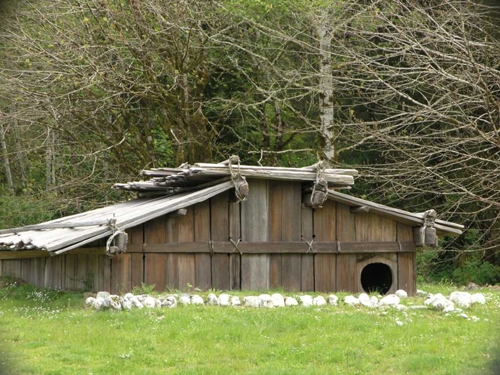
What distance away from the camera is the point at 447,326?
401 inches

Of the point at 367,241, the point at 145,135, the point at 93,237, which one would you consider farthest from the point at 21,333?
the point at 145,135

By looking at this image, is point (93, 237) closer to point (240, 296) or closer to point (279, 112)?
point (240, 296)

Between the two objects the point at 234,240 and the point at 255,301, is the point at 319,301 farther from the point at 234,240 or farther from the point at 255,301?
the point at 234,240

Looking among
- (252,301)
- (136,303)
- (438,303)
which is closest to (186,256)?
(252,301)

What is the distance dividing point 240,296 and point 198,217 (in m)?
2.27

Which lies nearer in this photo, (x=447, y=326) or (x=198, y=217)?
Result: (x=447, y=326)

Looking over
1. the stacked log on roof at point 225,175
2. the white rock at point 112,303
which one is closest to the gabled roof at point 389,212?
the stacked log on roof at point 225,175

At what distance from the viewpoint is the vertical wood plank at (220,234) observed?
14.6m

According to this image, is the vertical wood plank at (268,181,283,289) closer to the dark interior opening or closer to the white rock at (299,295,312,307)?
the white rock at (299,295,312,307)

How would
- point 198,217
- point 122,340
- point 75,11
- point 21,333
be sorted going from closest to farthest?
point 122,340 → point 21,333 → point 198,217 → point 75,11

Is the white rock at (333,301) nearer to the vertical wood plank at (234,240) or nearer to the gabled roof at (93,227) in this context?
the vertical wood plank at (234,240)

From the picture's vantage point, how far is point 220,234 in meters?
14.7

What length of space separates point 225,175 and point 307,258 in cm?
268

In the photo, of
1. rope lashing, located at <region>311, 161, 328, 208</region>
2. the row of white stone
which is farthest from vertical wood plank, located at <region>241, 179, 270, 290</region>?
the row of white stone
